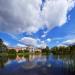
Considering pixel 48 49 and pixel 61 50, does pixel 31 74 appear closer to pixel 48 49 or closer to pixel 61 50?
pixel 61 50

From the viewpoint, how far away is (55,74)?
24.4 meters

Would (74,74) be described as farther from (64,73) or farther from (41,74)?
(41,74)

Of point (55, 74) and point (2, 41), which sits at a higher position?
point (2, 41)

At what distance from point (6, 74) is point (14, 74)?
1201 millimetres

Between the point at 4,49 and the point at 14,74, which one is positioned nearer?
the point at 14,74

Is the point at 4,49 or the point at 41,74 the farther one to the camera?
the point at 4,49

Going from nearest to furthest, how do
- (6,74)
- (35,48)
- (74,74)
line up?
(74,74) < (6,74) < (35,48)

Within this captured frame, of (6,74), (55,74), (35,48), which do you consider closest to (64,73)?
(55,74)

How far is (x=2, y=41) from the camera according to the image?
308 ft

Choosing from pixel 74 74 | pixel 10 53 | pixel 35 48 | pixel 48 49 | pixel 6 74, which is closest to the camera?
pixel 74 74

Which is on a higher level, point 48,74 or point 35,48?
point 35,48

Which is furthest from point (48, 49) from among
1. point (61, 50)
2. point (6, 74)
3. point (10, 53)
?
point (6, 74)

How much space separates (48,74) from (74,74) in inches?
139

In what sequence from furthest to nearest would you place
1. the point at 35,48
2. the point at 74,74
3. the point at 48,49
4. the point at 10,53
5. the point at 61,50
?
1. the point at 35,48
2. the point at 48,49
3. the point at 61,50
4. the point at 10,53
5. the point at 74,74
